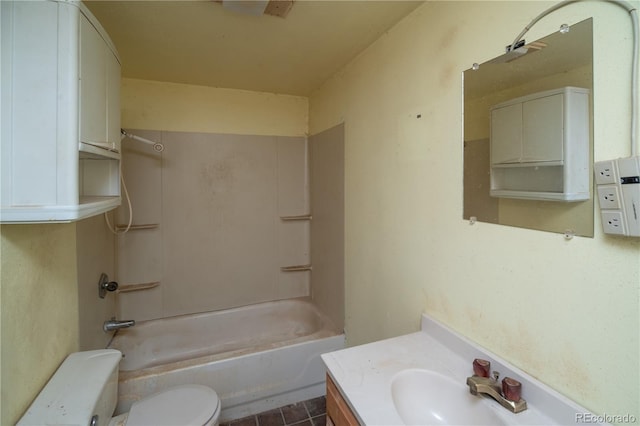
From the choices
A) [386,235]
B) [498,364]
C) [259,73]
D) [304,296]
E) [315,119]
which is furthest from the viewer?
[304,296]

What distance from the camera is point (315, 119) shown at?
2.64 metres

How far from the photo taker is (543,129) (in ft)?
2.85

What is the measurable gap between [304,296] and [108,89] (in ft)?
7.41

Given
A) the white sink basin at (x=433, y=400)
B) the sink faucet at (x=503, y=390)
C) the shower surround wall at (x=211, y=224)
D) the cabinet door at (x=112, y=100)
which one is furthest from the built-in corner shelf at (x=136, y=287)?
the sink faucet at (x=503, y=390)

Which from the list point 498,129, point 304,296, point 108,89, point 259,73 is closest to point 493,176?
point 498,129

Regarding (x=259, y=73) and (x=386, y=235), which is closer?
(x=386, y=235)

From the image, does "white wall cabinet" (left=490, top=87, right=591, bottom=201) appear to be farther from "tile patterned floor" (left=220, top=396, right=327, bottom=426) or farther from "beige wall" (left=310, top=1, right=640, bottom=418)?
"tile patterned floor" (left=220, top=396, right=327, bottom=426)

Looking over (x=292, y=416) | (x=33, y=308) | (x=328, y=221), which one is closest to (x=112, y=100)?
(x=33, y=308)

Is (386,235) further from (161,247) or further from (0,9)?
(161,247)

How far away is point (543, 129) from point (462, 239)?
47 centimetres

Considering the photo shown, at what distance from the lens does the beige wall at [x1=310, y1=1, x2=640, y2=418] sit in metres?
0.73

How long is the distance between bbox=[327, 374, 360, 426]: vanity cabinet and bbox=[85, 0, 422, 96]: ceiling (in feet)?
5.43

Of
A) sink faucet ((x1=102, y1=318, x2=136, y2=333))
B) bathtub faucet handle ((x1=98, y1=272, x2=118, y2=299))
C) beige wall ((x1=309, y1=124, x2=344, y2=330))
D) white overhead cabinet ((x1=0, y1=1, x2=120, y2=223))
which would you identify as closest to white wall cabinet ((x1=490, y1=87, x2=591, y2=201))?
beige wall ((x1=309, y1=124, x2=344, y2=330))

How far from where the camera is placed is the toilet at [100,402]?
100 centimetres
